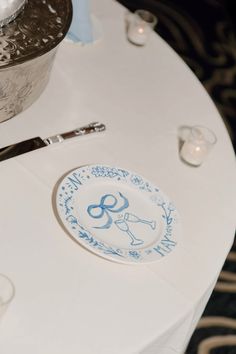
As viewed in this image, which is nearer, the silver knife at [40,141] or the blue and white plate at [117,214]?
the blue and white plate at [117,214]

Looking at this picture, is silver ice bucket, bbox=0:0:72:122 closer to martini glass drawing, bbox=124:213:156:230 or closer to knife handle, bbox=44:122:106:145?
knife handle, bbox=44:122:106:145

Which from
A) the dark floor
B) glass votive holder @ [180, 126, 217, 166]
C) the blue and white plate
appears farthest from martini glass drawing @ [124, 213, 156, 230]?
the dark floor

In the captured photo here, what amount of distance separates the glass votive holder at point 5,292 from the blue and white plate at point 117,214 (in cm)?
12

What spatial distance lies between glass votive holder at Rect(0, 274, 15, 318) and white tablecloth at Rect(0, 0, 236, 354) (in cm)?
1

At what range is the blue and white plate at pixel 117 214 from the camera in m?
0.97

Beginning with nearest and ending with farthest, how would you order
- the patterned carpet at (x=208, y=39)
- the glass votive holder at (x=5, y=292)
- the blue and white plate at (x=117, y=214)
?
the glass votive holder at (x=5, y=292), the blue and white plate at (x=117, y=214), the patterned carpet at (x=208, y=39)

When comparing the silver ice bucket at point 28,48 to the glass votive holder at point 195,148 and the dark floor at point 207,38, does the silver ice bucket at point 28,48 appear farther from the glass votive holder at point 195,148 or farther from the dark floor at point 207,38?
the dark floor at point 207,38

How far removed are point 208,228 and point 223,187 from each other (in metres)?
0.12

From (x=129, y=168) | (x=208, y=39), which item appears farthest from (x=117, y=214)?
(x=208, y=39)

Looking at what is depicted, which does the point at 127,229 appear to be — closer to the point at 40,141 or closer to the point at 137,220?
the point at 137,220

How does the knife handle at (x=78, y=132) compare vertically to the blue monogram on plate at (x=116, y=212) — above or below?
above

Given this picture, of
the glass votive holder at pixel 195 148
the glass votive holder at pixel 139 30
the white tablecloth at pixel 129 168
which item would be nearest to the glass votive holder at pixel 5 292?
the white tablecloth at pixel 129 168

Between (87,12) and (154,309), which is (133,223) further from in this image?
(87,12)

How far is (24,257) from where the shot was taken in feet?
3.07
